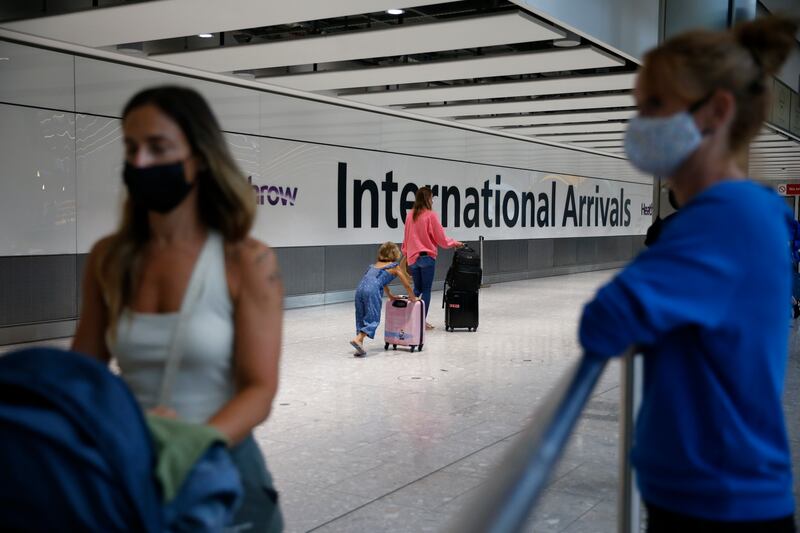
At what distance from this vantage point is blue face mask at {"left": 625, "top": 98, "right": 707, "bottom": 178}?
1418 mm

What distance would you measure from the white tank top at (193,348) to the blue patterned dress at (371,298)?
6.92 meters

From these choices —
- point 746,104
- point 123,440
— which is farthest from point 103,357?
point 746,104

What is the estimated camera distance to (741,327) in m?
1.32

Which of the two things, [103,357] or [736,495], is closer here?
[736,495]

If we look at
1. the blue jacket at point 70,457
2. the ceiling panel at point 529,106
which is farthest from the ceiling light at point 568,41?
the blue jacket at point 70,457

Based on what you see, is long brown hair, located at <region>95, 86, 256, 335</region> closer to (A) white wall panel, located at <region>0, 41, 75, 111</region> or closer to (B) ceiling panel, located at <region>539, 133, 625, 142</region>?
(A) white wall panel, located at <region>0, 41, 75, 111</region>

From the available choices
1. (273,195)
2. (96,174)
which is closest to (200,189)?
(96,174)

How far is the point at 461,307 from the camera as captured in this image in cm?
1062

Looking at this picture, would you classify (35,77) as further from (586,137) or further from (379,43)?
(586,137)

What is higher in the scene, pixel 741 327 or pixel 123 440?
pixel 741 327

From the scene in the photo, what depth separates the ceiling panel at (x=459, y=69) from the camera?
10352mm

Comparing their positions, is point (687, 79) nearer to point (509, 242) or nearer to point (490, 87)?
point (490, 87)

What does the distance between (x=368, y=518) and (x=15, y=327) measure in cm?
698

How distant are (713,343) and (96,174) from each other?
→ 10.1m
